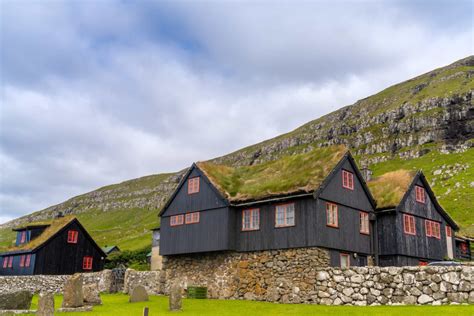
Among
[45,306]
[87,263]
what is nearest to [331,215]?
[45,306]

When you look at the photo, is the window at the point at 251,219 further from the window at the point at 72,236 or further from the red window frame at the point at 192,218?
the window at the point at 72,236

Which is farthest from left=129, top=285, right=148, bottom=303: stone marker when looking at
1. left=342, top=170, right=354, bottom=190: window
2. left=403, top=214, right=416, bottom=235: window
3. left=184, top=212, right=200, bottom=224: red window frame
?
left=403, top=214, right=416, bottom=235: window

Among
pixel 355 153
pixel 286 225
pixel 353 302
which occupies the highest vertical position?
pixel 355 153

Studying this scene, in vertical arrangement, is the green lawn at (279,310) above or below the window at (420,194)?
below

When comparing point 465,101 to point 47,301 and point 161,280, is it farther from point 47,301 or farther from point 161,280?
point 47,301

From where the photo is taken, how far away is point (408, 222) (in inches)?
1468

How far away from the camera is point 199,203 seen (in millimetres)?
38438

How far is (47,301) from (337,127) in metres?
158

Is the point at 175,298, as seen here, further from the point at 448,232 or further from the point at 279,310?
the point at 448,232

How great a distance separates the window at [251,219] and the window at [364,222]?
7691mm

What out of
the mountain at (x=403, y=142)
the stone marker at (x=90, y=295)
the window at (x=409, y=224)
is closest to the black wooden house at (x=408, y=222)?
the window at (x=409, y=224)

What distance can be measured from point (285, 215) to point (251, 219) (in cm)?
327

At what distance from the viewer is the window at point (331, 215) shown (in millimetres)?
32031

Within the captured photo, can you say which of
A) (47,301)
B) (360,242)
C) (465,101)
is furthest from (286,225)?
(465,101)
